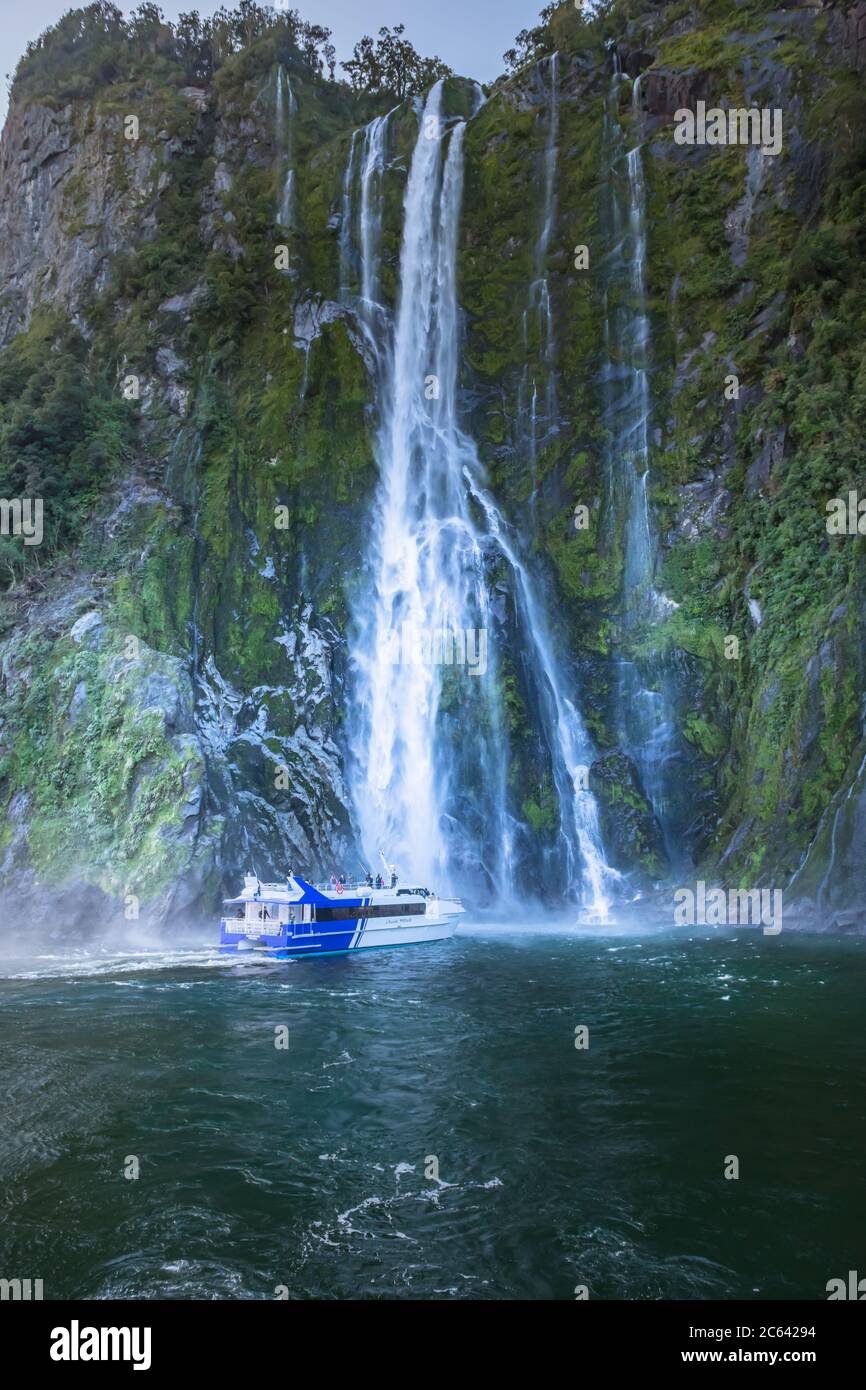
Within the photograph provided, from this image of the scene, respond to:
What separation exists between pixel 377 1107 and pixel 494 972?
11480mm

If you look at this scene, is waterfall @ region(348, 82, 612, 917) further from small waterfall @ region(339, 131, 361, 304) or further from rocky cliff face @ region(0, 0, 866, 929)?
small waterfall @ region(339, 131, 361, 304)

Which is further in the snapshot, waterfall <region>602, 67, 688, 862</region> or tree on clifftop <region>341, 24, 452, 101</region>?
tree on clifftop <region>341, 24, 452, 101</region>

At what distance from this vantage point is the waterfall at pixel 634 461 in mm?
39500

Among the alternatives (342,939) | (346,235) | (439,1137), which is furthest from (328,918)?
(346,235)

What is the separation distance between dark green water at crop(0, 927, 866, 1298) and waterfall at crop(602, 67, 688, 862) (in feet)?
52.3

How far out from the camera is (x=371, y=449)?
45344 millimetres

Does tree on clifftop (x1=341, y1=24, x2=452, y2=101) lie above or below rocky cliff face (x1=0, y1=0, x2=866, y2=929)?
above

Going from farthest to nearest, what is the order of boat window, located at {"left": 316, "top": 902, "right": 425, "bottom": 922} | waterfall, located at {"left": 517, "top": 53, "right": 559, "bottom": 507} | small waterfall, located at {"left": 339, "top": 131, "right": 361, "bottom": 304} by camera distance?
small waterfall, located at {"left": 339, "top": 131, "right": 361, "bottom": 304} → waterfall, located at {"left": 517, "top": 53, "right": 559, "bottom": 507} → boat window, located at {"left": 316, "top": 902, "right": 425, "bottom": 922}

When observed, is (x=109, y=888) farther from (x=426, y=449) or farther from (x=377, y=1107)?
(x=426, y=449)

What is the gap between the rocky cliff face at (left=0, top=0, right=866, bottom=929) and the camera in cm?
3450

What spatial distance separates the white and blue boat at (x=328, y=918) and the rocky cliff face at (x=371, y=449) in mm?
3482

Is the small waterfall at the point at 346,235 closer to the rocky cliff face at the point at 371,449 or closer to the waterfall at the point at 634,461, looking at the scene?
the rocky cliff face at the point at 371,449

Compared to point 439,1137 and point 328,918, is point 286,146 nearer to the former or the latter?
point 328,918

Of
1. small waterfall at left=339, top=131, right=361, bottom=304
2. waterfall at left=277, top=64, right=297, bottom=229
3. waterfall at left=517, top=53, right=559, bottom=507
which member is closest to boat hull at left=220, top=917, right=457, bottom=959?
waterfall at left=517, top=53, right=559, bottom=507
